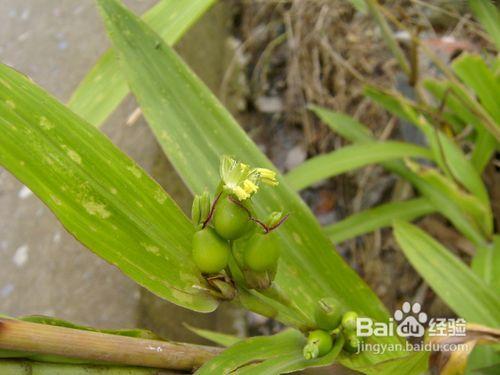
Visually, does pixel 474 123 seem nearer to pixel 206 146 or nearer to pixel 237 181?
pixel 206 146

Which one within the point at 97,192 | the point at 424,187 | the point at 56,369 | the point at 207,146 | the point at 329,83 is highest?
the point at 329,83

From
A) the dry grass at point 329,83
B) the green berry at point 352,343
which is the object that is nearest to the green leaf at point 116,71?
the green berry at point 352,343

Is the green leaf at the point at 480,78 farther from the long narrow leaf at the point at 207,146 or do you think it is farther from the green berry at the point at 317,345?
the green berry at the point at 317,345

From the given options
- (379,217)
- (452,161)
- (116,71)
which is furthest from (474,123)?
(116,71)

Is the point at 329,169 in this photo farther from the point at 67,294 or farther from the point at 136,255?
the point at 136,255

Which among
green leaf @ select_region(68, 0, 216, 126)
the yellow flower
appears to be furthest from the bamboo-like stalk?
green leaf @ select_region(68, 0, 216, 126)
